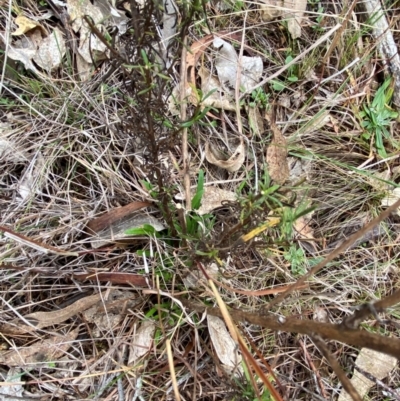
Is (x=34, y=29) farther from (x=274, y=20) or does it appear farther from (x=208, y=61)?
(x=274, y=20)

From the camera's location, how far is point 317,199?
1.64 m

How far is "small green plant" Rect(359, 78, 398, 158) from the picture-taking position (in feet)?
5.70

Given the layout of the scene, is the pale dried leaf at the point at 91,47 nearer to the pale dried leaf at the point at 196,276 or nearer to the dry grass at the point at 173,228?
the dry grass at the point at 173,228

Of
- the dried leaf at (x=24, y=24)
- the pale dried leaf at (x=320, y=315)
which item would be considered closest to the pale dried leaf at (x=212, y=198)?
the pale dried leaf at (x=320, y=315)

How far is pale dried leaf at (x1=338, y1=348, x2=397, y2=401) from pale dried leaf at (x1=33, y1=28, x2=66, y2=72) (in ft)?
4.90

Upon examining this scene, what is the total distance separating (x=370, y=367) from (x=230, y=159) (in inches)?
34.1

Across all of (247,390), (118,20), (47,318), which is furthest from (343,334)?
(118,20)

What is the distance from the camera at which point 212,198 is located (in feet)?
5.07

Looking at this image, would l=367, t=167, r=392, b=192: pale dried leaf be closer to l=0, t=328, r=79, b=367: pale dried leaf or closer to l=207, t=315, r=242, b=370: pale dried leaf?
l=207, t=315, r=242, b=370: pale dried leaf

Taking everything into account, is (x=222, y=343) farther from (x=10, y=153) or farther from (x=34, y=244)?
(x=10, y=153)

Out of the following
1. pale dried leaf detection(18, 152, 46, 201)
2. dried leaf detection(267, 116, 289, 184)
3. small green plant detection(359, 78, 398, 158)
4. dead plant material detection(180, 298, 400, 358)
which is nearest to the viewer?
dead plant material detection(180, 298, 400, 358)

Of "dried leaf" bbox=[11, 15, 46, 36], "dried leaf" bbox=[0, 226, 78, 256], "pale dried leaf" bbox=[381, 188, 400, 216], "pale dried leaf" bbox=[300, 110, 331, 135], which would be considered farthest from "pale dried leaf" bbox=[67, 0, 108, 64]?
"pale dried leaf" bbox=[381, 188, 400, 216]

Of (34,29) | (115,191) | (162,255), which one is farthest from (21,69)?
(162,255)

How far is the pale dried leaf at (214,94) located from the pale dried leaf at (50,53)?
0.51 m
